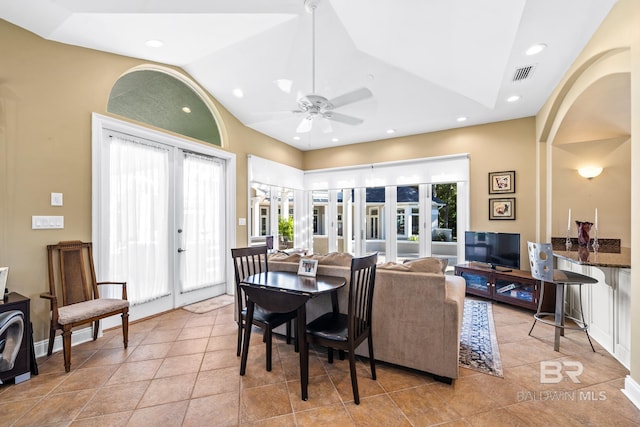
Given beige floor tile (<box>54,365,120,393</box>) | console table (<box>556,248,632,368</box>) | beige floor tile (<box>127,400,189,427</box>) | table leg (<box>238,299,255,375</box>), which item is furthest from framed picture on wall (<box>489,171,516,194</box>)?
beige floor tile (<box>54,365,120,393</box>)

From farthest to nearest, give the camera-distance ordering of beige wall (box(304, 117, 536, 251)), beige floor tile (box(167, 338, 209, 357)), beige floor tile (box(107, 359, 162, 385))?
beige wall (box(304, 117, 536, 251)) < beige floor tile (box(167, 338, 209, 357)) < beige floor tile (box(107, 359, 162, 385))

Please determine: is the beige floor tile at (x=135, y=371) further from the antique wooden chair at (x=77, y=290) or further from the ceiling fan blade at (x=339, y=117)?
the ceiling fan blade at (x=339, y=117)

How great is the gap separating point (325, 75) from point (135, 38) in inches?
86.7

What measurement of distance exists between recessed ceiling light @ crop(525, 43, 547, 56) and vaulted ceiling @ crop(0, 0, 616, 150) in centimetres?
5

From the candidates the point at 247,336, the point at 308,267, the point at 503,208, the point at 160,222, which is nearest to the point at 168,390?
the point at 247,336

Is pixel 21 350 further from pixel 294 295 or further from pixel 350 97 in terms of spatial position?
pixel 350 97

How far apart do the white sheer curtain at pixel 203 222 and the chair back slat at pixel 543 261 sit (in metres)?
4.28

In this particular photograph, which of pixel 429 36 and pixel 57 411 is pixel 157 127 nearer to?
pixel 57 411

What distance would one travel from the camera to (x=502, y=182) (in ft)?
15.5

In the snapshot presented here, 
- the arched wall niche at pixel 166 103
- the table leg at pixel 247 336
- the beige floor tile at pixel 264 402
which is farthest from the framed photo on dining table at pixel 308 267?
the arched wall niche at pixel 166 103

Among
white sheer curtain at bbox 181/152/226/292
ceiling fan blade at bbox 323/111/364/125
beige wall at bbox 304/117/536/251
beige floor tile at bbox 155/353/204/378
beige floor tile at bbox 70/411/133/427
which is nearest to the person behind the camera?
beige floor tile at bbox 70/411/133/427

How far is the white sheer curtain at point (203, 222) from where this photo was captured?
4.13m

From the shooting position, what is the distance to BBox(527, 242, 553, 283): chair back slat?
282 cm

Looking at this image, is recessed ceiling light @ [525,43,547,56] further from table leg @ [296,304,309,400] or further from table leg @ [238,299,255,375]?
table leg @ [238,299,255,375]
